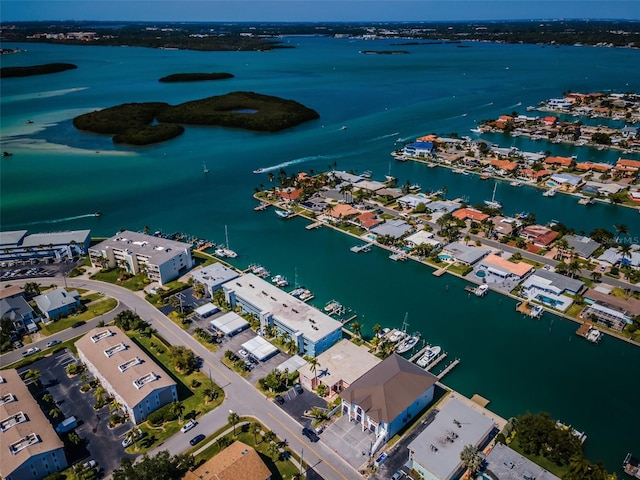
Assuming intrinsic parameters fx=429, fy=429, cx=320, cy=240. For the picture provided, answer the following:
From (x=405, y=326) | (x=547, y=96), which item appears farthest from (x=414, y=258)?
(x=547, y=96)

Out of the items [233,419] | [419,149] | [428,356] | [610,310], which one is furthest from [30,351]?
[419,149]

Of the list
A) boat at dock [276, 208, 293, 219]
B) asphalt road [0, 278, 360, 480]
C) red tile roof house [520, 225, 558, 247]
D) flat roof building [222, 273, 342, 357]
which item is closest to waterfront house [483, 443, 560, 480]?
asphalt road [0, 278, 360, 480]

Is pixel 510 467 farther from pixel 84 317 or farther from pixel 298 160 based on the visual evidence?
pixel 298 160

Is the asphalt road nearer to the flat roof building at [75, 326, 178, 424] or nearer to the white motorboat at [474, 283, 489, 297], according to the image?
the flat roof building at [75, 326, 178, 424]

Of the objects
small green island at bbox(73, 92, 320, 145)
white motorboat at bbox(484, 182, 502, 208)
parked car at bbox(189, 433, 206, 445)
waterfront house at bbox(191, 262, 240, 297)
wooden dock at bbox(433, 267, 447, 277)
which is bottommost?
parked car at bbox(189, 433, 206, 445)

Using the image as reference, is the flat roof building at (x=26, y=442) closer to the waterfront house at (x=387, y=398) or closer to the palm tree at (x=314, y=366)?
the palm tree at (x=314, y=366)

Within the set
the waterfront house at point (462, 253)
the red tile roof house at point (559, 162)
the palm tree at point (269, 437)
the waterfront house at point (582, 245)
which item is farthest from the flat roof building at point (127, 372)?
the red tile roof house at point (559, 162)

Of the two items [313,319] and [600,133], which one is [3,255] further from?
[600,133]
